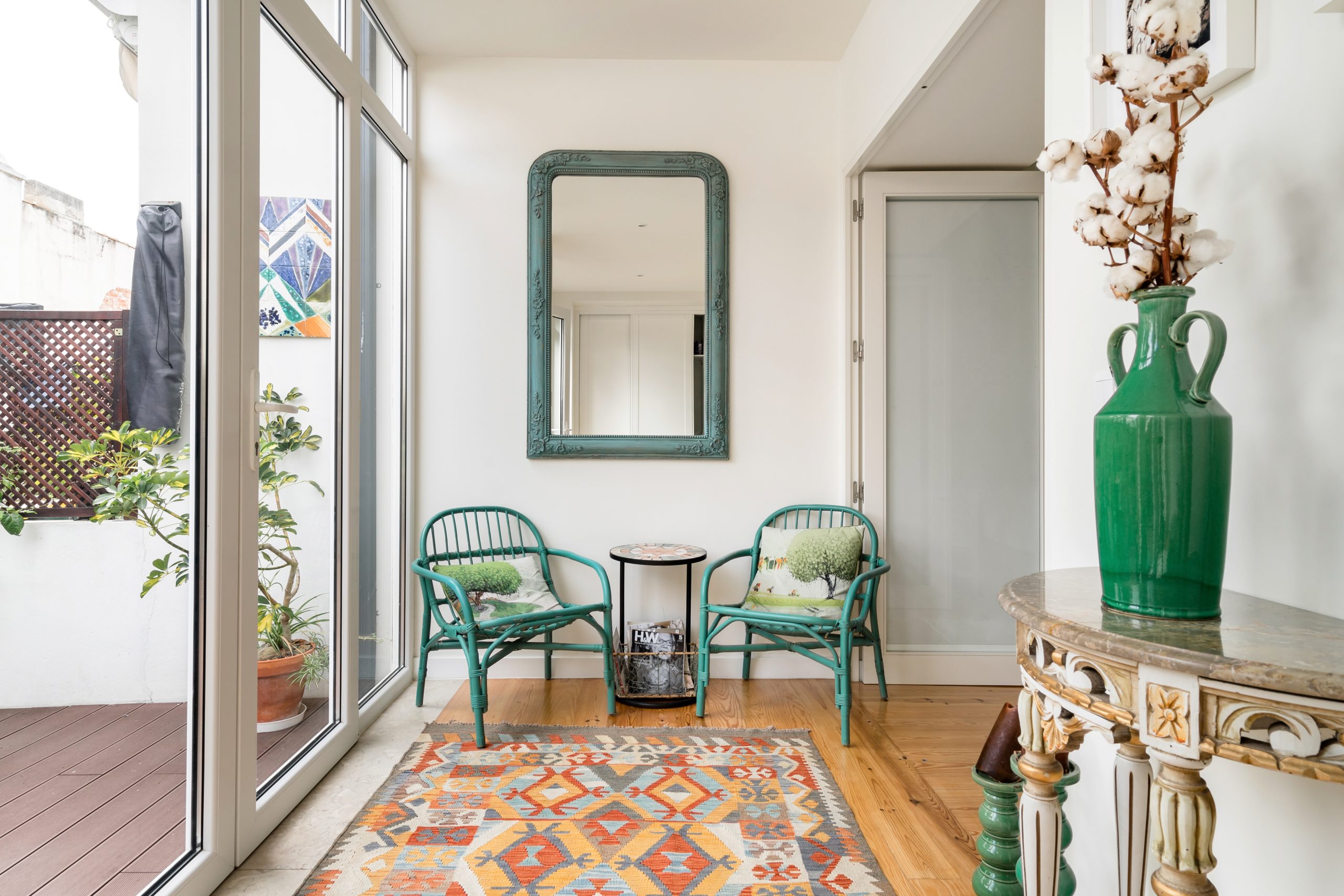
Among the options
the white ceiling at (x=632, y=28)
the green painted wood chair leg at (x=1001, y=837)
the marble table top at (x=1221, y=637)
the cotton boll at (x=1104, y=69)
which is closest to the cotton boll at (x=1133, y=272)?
the cotton boll at (x=1104, y=69)

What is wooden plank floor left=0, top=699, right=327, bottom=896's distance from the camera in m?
1.13

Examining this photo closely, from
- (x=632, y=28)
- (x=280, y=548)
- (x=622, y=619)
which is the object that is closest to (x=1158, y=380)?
(x=280, y=548)

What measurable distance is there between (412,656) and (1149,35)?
10.4ft

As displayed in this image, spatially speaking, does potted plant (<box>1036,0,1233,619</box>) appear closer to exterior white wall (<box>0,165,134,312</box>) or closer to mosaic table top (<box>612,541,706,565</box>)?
exterior white wall (<box>0,165,134,312</box>)

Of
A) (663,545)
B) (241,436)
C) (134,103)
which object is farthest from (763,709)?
(134,103)

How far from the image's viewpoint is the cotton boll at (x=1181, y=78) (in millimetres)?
844

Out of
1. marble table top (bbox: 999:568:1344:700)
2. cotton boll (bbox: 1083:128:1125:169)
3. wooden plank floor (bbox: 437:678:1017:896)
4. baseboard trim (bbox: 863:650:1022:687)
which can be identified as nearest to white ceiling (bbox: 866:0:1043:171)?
cotton boll (bbox: 1083:128:1125:169)

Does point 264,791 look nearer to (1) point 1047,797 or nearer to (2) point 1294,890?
(1) point 1047,797

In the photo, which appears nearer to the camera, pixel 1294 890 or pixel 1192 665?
pixel 1192 665

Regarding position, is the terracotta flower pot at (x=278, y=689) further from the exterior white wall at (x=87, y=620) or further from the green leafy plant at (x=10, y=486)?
the green leafy plant at (x=10, y=486)

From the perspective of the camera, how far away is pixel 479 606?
8.79ft

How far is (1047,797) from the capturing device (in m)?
0.98

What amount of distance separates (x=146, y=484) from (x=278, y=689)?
82 cm

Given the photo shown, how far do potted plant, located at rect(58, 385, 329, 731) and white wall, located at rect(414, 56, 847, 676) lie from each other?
1063mm
